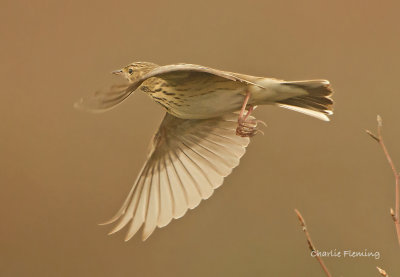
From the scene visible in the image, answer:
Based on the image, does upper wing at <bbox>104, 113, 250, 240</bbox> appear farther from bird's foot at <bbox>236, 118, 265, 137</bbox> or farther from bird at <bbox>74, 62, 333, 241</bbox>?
bird's foot at <bbox>236, 118, 265, 137</bbox>

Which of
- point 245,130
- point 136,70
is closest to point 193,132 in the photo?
Answer: point 136,70

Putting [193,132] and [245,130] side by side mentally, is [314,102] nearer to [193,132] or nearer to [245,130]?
[245,130]

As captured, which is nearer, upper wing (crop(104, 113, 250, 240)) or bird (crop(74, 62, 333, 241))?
bird (crop(74, 62, 333, 241))

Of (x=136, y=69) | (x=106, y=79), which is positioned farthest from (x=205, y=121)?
(x=106, y=79)

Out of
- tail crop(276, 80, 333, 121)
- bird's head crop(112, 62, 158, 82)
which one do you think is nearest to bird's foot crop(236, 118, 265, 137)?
tail crop(276, 80, 333, 121)

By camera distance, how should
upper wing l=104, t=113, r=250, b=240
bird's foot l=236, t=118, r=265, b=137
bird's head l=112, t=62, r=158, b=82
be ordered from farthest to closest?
upper wing l=104, t=113, r=250, b=240 → bird's head l=112, t=62, r=158, b=82 → bird's foot l=236, t=118, r=265, b=137

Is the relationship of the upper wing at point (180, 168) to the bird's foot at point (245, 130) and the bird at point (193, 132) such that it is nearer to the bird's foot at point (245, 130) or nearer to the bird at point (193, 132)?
the bird at point (193, 132)

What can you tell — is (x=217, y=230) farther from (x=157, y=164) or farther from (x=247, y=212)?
(x=157, y=164)

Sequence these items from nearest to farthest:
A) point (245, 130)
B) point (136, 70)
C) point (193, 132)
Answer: point (245, 130) → point (136, 70) → point (193, 132)
